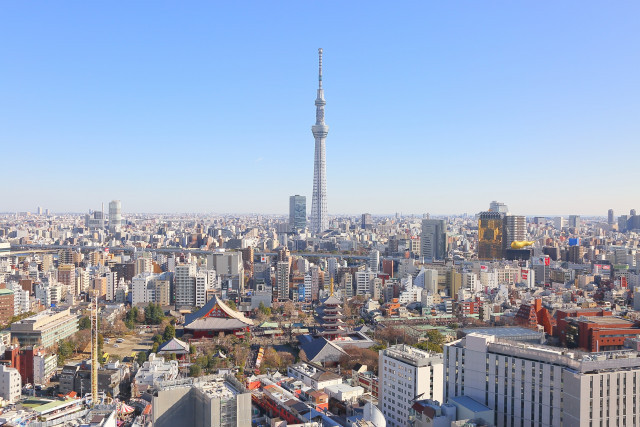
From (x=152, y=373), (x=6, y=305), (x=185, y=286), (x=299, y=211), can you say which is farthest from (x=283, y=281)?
(x=299, y=211)

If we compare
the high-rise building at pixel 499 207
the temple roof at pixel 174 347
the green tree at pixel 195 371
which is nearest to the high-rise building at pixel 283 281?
the temple roof at pixel 174 347

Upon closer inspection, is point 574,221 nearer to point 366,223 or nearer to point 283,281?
point 366,223

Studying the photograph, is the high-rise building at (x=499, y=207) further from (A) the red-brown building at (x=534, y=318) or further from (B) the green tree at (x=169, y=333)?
(B) the green tree at (x=169, y=333)

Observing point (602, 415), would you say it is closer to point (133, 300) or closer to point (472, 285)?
point (472, 285)

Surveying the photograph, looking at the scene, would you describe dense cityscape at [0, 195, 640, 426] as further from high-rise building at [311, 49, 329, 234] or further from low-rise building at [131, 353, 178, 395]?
high-rise building at [311, 49, 329, 234]

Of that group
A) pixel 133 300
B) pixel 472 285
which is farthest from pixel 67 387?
pixel 472 285

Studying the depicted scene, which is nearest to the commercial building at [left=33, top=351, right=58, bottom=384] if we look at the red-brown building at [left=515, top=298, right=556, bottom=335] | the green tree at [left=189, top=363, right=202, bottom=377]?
the green tree at [left=189, top=363, right=202, bottom=377]
